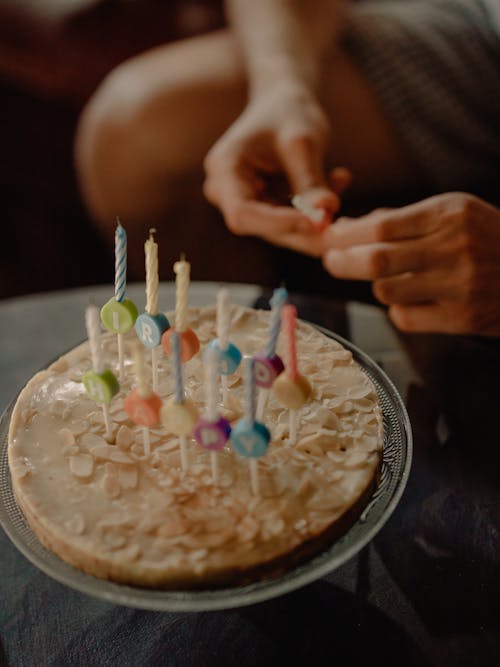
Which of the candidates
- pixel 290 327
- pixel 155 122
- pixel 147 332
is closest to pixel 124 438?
pixel 147 332

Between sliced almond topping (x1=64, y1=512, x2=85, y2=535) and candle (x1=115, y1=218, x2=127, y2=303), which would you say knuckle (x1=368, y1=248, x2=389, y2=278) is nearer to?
candle (x1=115, y1=218, x2=127, y2=303)

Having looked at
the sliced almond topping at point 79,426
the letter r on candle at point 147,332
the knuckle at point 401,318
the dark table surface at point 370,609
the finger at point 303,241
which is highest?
the letter r on candle at point 147,332

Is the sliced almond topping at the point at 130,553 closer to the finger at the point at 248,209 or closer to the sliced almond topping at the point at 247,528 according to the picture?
the sliced almond topping at the point at 247,528

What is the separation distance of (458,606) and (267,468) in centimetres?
27

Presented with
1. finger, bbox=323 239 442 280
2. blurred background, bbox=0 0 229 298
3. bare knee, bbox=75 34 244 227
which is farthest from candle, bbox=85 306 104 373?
blurred background, bbox=0 0 229 298

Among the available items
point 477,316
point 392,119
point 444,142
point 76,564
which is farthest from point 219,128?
point 76,564

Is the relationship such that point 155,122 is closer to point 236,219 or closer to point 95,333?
point 236,219

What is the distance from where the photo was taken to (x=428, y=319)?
44.3 inches

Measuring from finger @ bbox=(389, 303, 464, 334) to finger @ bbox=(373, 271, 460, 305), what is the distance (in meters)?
0.02

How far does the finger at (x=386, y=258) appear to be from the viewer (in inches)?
40.7

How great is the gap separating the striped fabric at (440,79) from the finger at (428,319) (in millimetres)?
541

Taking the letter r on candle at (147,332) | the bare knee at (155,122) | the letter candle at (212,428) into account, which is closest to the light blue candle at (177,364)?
the letter candle at (212,428)

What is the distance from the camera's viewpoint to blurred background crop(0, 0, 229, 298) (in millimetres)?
2066

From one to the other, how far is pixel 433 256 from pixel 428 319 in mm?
113
